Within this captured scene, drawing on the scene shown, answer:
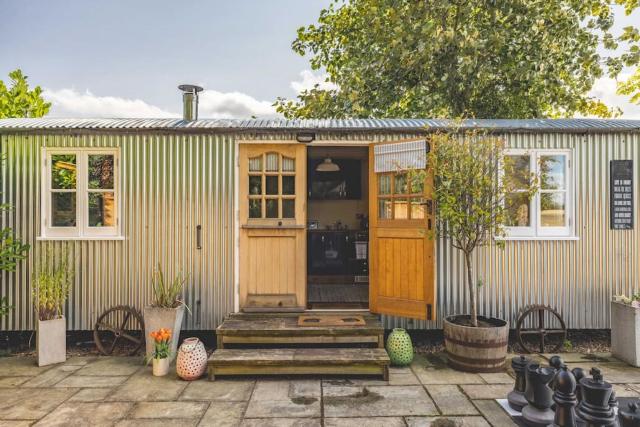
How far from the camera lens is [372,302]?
15.4ft

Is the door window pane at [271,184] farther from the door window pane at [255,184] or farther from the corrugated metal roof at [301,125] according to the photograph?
the corrugated metal roof at [301,125]

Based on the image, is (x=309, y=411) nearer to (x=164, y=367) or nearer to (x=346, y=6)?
(x=164, y=367)

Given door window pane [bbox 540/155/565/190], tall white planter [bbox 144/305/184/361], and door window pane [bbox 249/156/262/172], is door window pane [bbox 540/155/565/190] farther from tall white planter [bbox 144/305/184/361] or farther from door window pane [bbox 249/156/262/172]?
tall white planter [bbox 144/305/184/361]

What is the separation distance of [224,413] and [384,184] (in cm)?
297

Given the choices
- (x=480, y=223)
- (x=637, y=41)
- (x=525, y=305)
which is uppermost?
(x=637, y=41)

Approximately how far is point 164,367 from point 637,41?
11.8 metres

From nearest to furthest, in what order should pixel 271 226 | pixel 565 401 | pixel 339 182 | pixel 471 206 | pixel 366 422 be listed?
pixel 565 401 < pixel 366 422 < pixel 471 206 < pixel 271 226 < pixel 339 182

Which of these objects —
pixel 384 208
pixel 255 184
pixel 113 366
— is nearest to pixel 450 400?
pixel 384 208

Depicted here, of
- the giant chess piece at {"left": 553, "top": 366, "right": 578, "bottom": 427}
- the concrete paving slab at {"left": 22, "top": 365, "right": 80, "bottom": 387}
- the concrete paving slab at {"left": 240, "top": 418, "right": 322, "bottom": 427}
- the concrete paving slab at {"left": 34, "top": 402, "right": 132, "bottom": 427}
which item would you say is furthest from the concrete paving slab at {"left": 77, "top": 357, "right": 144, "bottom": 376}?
the giant chess piece at {"left": 553, "top": 366, "right": 578, "bottom": 427}

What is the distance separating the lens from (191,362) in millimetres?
3725

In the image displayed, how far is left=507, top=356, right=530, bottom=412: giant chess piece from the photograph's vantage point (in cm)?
289

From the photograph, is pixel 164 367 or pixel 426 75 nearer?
pixel 164 367

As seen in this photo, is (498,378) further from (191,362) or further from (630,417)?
(191,362)

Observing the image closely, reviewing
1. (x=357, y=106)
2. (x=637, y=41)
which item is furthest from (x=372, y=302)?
(x=637, y=41)
